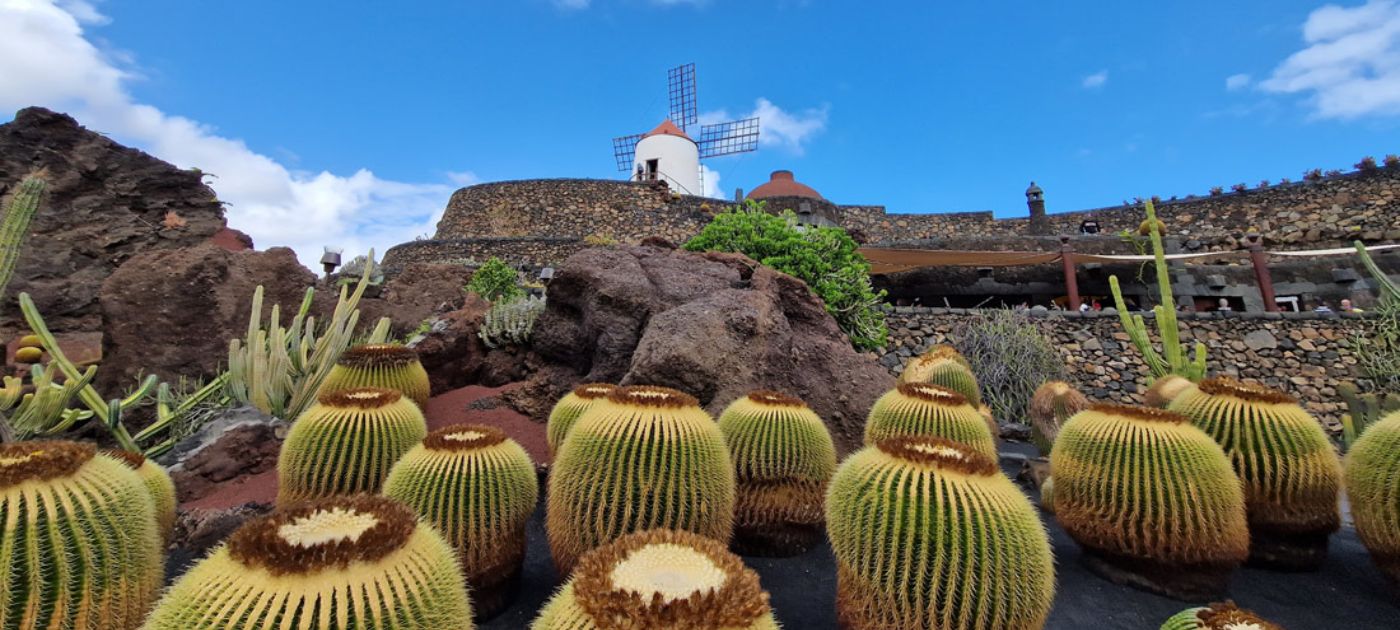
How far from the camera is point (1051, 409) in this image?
577 centimetres

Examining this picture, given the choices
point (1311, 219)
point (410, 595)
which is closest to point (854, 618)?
point (410, 595)

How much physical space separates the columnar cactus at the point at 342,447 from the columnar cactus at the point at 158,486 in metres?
0.46

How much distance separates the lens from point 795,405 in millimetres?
3607

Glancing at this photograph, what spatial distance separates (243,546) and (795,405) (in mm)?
2744

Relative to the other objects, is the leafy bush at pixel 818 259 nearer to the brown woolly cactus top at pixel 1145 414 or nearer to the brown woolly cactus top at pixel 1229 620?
the brown woolly cactus top at pixel 1145 414

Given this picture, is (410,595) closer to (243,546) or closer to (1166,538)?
(243,546)

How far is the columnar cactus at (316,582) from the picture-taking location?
1.36 meters

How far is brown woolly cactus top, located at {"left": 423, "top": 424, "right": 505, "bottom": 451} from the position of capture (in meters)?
2.85

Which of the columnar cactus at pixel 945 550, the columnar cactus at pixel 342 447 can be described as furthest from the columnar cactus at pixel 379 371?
the columnar cactus at pixel 945 550

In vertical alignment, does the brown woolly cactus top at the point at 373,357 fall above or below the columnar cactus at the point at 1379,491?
above

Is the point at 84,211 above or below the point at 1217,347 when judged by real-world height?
above

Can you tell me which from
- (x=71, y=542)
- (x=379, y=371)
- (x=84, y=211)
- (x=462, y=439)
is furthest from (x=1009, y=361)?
(x=84, y=211)

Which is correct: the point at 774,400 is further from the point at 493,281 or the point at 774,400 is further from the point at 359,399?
the point at 493,281

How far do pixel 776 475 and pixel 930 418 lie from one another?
Answer: 1066 mm
